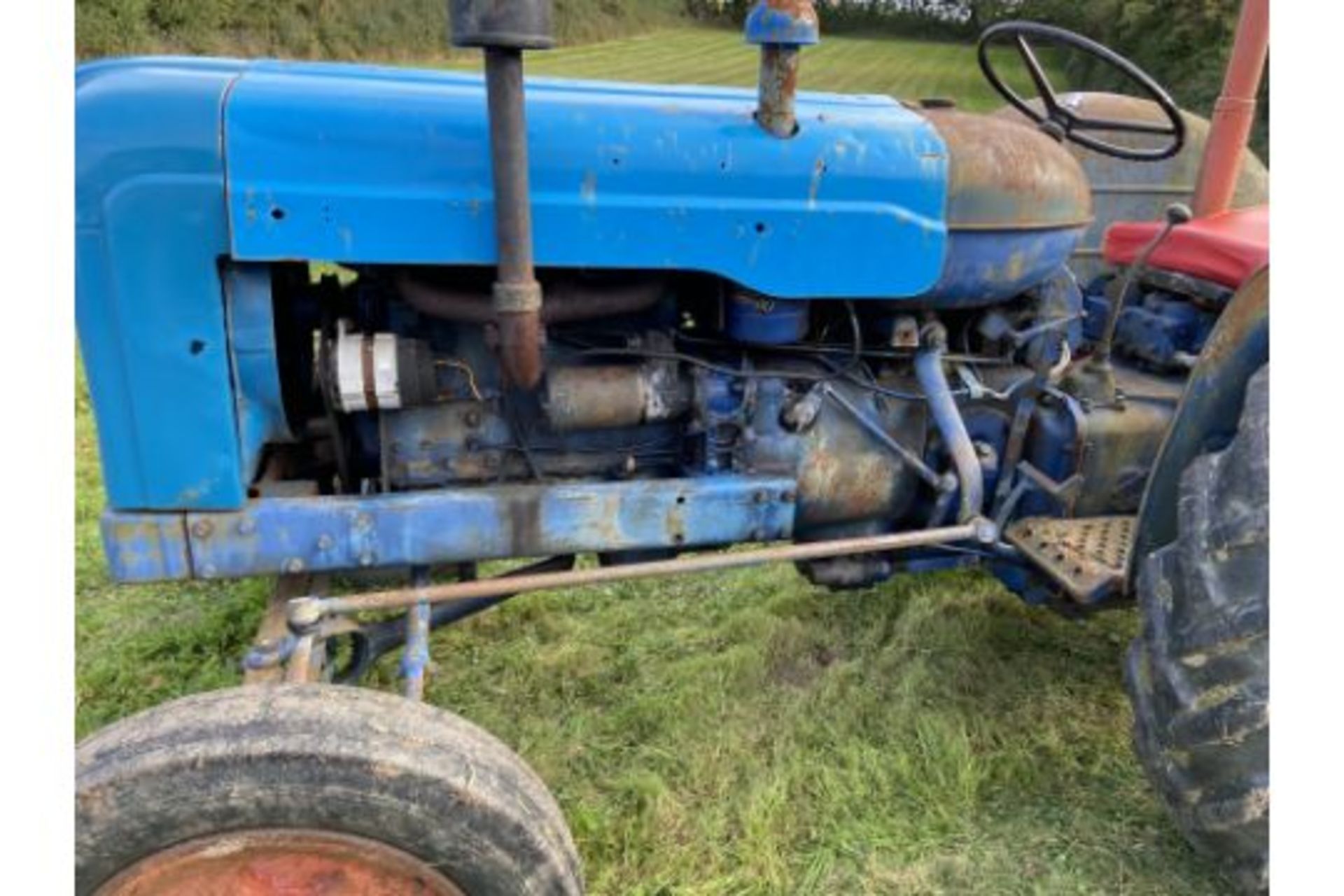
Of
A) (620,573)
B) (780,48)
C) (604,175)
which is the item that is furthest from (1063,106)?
(620,573)

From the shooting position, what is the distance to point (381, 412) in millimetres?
2043

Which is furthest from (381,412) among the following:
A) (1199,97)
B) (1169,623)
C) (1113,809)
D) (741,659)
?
(1199,97)

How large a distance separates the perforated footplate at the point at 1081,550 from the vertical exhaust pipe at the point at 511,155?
117 centimetres

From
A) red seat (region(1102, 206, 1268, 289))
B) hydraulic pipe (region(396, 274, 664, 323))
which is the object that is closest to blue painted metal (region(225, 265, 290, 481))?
hydraulic pipe (region(396, 274, 664, 323))

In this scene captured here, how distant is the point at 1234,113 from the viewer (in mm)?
2764

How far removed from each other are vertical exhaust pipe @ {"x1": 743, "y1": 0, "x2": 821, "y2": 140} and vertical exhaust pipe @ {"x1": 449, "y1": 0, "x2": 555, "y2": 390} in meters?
0.42

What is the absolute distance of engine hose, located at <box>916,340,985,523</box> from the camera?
2.24 meters

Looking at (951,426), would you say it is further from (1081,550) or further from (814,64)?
(814,64)

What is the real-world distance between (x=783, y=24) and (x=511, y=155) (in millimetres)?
557

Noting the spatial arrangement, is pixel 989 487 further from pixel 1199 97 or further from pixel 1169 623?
pixel 1199 97

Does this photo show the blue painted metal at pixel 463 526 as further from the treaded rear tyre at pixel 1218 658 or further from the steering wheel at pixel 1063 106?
the steering wheel at pixel 1063 106

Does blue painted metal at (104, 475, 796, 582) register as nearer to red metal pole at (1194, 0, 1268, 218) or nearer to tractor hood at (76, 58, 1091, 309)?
tractor hood at (76, 58, 1091, 309)

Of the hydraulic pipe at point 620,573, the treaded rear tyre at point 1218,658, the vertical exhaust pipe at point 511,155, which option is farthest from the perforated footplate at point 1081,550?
the vertical exhaust pipe at point 511,155

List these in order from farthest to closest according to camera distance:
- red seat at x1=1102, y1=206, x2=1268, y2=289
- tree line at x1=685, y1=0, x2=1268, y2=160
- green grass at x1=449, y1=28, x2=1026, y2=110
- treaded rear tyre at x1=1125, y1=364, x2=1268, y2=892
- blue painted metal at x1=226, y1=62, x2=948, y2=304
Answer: green grass at x1=449, y1=28, x2=1026, y2=110 → tree line at x1=685, y1=0, x2=1268, y2=160 → red seat at x1=1102, y1=206, x2=1268, y2=289 → blue painted metal at x1=226, y1=62, x2=948, y2=304 → treaded rear tyre at x1=1125, y1=364, x2=1268, y2=892
